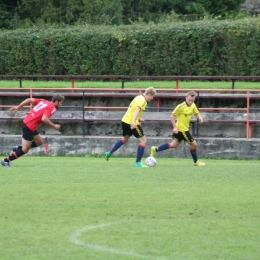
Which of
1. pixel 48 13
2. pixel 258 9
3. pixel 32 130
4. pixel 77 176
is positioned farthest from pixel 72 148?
pixel 258 9

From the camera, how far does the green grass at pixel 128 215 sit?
7.93 meters

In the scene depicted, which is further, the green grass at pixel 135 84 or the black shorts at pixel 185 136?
the green grass at pixel 135 84

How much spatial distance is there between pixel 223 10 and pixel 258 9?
3529mm

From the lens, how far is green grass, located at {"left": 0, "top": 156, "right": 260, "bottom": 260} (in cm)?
793

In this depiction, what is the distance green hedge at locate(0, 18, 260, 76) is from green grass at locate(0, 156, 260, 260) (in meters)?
14.3

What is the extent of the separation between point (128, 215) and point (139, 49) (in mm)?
21555

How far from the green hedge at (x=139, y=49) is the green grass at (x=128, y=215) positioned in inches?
562

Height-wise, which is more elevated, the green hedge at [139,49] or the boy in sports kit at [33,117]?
the green hedge at [139,49]

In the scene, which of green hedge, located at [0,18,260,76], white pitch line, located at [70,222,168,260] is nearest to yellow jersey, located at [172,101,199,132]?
white pitch line, located at [70,222,168,260]

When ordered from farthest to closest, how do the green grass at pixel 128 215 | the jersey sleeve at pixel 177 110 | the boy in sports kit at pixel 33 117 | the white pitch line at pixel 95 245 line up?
1. the jersey sleeve at pixel 177 110
2. the boy in sports kit at pixel 33 117
3. the green grass at pixel 128 215
4. the white pitch line at pixel 95 245

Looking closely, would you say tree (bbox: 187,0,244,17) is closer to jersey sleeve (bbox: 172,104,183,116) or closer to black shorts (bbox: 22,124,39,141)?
jersey sleeve (bbox: 172,104,183,116)

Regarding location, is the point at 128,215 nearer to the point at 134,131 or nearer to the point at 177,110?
the point at 134,131

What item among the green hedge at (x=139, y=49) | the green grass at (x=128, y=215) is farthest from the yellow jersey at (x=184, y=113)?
the green hedge at (x=139, y=49)

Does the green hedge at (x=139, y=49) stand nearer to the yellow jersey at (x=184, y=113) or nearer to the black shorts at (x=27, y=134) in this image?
the yellow jersey at (x=184, y=113)
